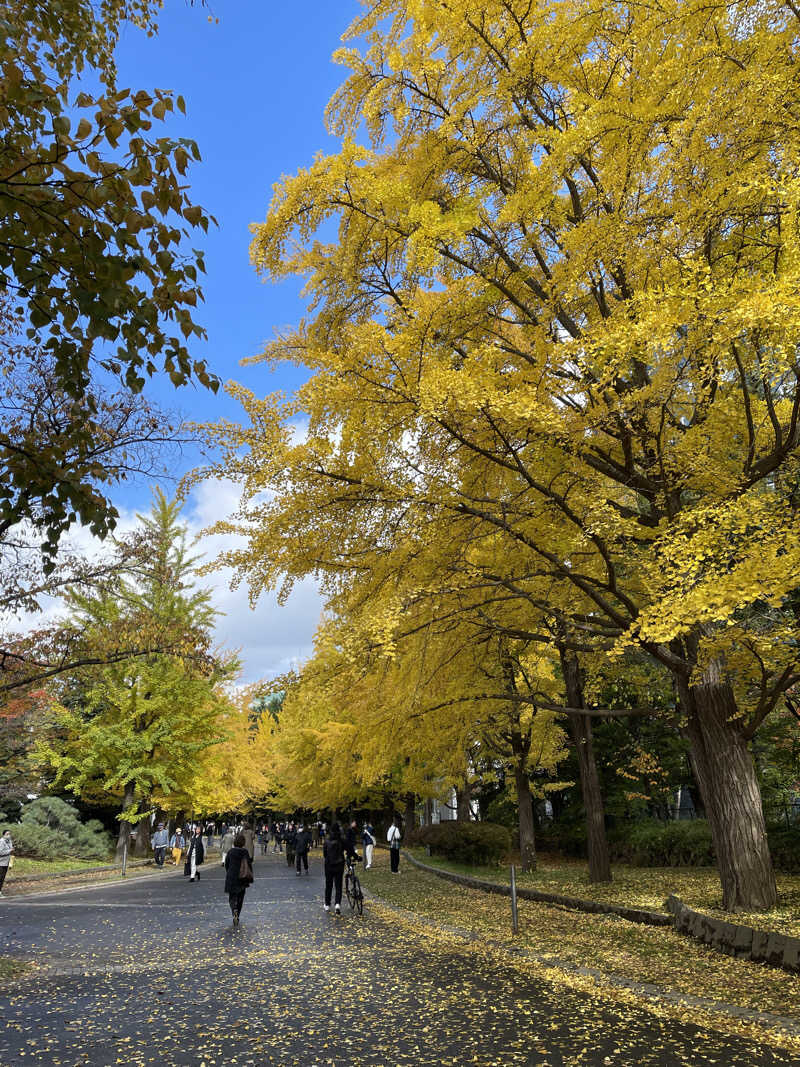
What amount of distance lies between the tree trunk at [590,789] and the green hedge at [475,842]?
5.96 meters

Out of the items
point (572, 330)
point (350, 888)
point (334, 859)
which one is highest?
point (572, 330)

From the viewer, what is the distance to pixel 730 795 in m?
10.1

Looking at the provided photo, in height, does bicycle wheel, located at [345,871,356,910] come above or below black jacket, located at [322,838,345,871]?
below

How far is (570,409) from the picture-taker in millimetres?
10195

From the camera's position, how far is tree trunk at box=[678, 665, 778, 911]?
9.92 meters

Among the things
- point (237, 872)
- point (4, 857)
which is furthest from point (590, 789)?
point (4, 857)

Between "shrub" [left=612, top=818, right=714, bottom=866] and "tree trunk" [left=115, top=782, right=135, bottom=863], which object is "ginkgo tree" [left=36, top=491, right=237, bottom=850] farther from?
"shrub" [left=612, top=818, right=714, bottom=866]

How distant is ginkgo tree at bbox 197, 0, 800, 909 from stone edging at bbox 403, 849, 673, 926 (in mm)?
1081

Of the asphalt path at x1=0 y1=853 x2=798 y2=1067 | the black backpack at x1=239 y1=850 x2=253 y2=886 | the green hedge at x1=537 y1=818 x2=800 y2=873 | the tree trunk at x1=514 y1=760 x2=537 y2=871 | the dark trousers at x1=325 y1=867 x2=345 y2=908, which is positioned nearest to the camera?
the asphalt path at x1=0 y1=853 x2=798 y2=1067

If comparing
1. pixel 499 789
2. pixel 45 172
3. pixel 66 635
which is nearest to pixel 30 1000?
pixel 66 635

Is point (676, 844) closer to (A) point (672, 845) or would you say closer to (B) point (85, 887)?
(A) point (672, 845)

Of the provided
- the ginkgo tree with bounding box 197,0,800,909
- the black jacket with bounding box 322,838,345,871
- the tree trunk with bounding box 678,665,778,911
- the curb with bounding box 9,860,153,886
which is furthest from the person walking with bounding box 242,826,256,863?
the curb with bounding box 9,860,153,886

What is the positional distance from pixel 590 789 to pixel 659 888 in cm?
240

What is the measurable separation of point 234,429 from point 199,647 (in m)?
6.80
